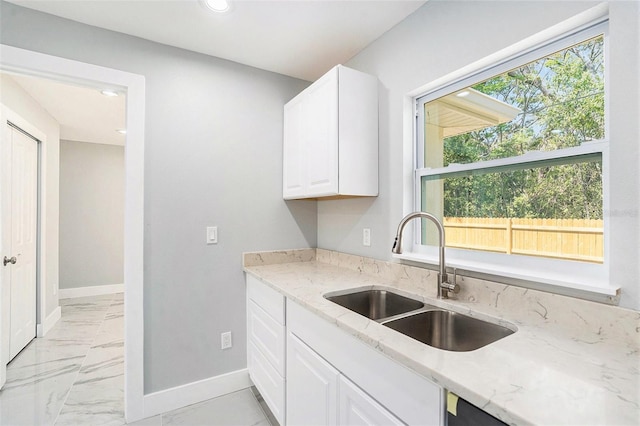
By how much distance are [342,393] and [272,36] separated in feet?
6.57

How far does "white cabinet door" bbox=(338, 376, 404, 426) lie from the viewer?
999mm

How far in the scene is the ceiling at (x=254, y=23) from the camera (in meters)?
1.66

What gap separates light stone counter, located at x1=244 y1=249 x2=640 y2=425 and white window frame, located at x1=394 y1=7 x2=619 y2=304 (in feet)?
0.18

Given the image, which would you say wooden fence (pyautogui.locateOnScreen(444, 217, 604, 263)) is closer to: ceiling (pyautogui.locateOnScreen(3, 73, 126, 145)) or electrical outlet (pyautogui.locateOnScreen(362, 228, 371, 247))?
electrical outlet (pyautogui.locateOnScreen(362, 228, 371, 247))

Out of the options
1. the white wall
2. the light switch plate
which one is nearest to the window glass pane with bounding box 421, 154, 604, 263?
the light switch plate

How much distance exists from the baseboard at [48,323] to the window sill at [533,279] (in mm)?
3924

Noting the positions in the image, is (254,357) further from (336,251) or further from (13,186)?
(13,186)

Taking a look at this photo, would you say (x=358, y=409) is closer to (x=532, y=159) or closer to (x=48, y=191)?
(x=532, y=159)

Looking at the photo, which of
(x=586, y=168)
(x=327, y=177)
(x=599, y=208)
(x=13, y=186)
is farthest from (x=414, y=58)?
(x=13, y=186)

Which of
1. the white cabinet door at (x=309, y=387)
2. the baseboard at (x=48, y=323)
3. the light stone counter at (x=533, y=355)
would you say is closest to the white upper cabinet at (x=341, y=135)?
the light stone counter at (x=533, y=355)

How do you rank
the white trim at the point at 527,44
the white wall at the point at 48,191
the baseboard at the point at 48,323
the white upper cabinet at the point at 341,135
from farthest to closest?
1. the baseboard at the point at 48,323
2. the white wall at the point at 48,191
3. the white upper cabinet at the point at 341,135
4. the white trim at the point at 527,44

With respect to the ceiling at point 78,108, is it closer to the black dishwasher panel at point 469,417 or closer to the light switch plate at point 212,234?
the light switch plate at point 212,234

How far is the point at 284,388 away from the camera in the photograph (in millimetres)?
1660

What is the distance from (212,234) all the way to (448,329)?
1.61 m
